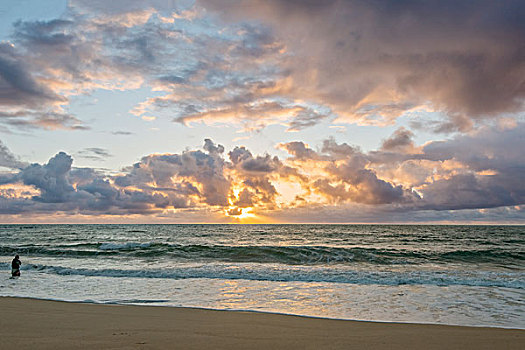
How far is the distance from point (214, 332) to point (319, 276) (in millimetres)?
10906

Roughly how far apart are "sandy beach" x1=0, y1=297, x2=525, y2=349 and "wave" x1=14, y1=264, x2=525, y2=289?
7.88 meters

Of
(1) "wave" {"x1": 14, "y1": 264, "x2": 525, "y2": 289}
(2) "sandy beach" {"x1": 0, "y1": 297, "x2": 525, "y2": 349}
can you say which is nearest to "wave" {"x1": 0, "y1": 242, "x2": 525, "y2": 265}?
(1) "wave" {"x1": 14, "y1": 264, "x2": 525, "y2": 289}

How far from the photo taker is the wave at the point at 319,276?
1623 cm

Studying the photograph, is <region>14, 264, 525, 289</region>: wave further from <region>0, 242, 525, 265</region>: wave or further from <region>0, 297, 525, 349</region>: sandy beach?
<region>0, 297, 525, 349</region>: sandy beach

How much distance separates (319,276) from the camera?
1752 centimetres

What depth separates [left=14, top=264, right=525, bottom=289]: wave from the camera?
16.2m

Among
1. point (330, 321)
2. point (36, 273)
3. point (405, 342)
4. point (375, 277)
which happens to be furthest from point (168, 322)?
point (36, 273)

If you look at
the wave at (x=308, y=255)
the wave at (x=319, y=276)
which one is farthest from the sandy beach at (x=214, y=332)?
the wave at (x=308, y=255)

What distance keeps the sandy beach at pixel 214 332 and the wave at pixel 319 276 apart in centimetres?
788

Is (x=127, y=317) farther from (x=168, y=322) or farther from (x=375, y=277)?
(x=375, y=277)

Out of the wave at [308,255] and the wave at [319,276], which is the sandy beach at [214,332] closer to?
the wave at [319,276]

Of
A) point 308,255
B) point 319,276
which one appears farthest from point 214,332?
point 308,255

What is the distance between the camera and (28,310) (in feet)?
31.8

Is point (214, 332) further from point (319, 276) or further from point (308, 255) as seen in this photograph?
point (308, 255)
